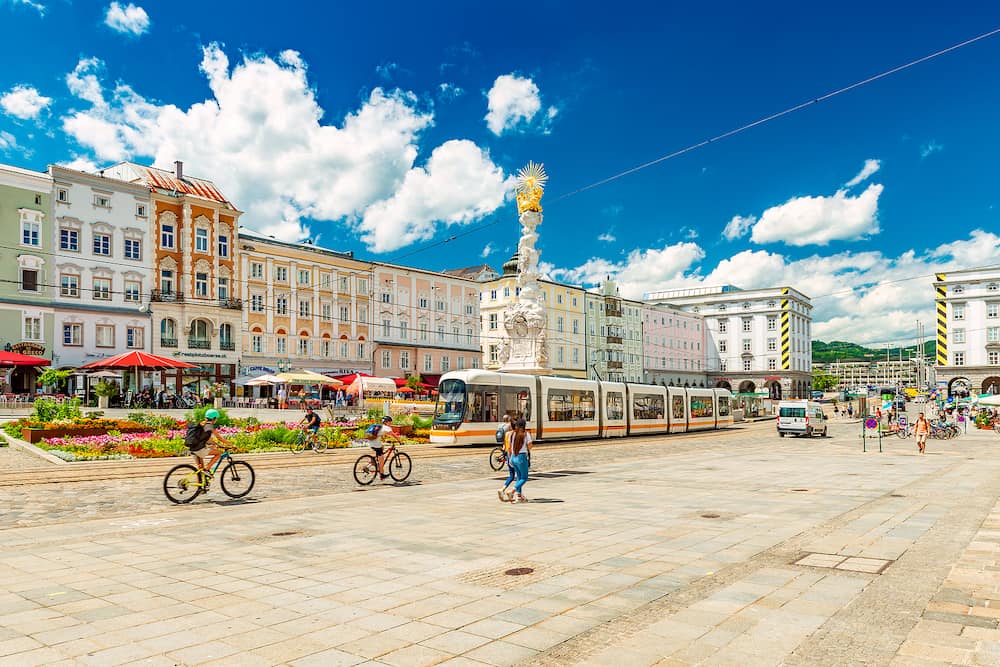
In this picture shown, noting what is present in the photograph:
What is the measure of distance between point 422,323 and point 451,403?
133ft

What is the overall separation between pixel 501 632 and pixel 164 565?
14.7ft

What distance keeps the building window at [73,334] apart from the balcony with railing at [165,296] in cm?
507

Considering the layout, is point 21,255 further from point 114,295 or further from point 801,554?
point 801,554

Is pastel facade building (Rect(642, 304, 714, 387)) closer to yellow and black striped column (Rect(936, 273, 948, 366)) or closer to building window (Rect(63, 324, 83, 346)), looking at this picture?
yellow and black striped column (Rect(936, 273, 948, 366))

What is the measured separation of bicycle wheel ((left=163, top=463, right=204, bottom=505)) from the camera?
12.9 metres

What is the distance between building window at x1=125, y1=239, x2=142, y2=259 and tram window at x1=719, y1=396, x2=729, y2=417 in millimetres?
42013

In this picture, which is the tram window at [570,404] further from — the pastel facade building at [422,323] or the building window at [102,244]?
the building window at [102,244]

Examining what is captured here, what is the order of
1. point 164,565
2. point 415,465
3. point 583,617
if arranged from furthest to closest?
point 415,465 < point 164,565 < point 583,617

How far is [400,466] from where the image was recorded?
16.8m

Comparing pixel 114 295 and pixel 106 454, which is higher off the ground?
pixel 114 295

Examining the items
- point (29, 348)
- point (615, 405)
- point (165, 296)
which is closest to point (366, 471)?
point (615, 405)

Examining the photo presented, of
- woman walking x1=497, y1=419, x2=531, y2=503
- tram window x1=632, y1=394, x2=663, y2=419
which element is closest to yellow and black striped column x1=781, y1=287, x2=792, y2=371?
tram window x1=632, y1=394, x2=663, y2=419

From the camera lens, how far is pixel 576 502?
44.0ft

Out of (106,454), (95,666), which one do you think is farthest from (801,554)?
(106,454)
